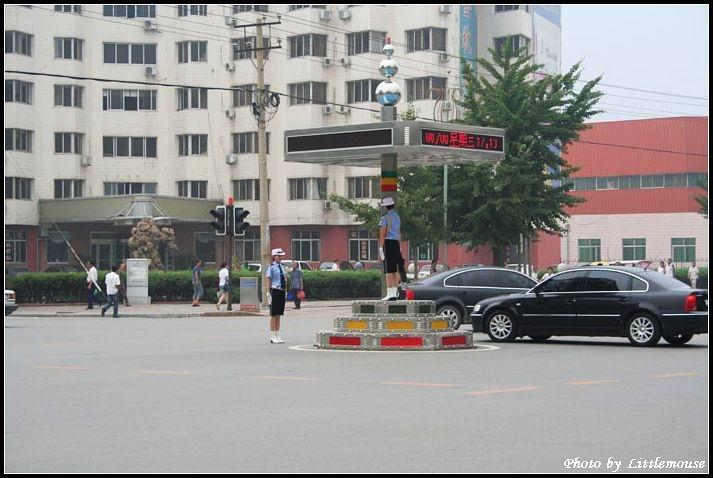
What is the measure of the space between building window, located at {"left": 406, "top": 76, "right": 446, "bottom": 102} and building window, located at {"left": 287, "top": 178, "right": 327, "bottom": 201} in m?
7.07

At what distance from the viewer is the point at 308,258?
252 ft

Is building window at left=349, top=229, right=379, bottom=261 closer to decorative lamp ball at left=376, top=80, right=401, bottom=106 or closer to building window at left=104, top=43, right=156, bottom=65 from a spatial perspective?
building window at left=104, top=43, right=156, bottom=65

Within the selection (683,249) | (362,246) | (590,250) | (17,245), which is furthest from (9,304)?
(590,250)

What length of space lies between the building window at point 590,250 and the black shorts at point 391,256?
223 feet

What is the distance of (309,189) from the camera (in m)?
75.6

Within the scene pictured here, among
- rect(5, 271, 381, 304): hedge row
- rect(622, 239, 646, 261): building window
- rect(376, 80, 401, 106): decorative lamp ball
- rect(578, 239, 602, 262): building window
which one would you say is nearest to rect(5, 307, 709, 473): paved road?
rect(376, 80, 401, 106): decorative lamp ball

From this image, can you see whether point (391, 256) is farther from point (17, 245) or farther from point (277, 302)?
point (17, 245)

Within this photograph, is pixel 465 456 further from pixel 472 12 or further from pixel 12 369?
pixel 472 12

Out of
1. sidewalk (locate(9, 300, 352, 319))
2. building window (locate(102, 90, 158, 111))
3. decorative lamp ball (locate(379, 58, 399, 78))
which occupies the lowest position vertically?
sidewalk (locate(9, 300, 352, 319))

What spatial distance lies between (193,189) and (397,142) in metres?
56.7

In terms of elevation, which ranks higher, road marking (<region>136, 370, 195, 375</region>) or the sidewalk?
the sidewalk

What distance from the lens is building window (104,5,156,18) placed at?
77375 millimetres

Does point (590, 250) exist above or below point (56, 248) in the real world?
below

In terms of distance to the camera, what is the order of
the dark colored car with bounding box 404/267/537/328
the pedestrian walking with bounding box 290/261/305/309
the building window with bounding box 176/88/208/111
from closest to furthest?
the dark colored car with bounding box 404/267/537/328, the pedestrian walking with bounding box 290/261/305/309, the building window with bounding box 176/88/208/111
